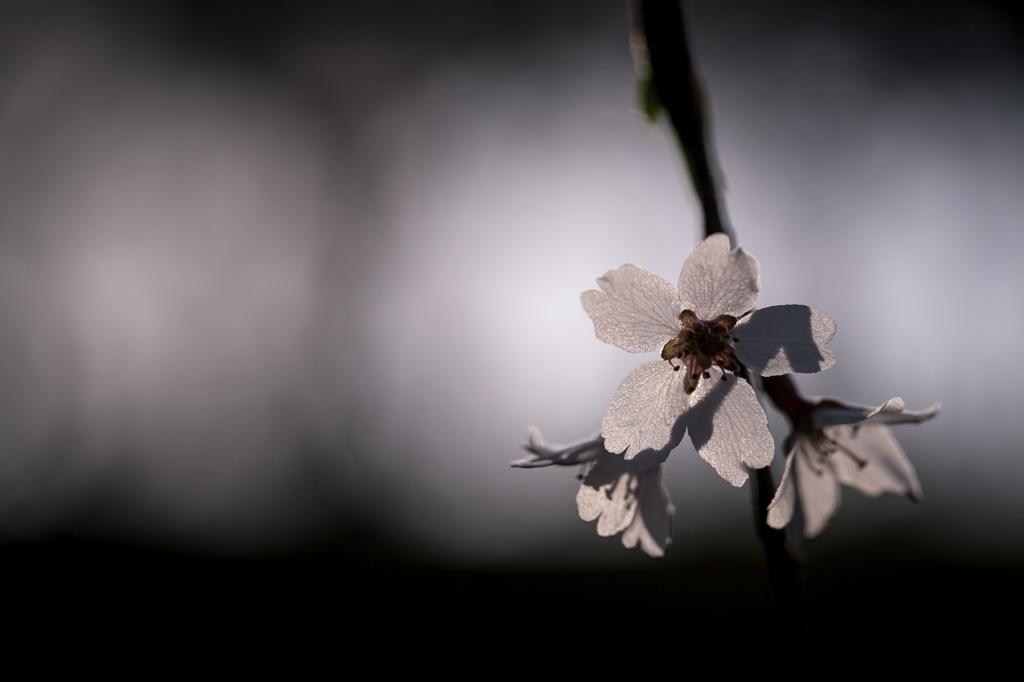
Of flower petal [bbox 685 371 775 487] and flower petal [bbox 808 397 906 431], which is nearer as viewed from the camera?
flower petal [bbox 685 371 775 487]

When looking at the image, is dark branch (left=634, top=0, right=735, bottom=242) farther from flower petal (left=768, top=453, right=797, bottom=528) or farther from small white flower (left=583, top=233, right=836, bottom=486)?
flower petal (left=768, top=453, right=797, bottom=528)

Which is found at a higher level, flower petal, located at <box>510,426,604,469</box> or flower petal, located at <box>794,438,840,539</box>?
flower petal, located at <box>510,426,604,469</box>

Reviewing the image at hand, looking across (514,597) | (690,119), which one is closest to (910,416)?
(690,119)

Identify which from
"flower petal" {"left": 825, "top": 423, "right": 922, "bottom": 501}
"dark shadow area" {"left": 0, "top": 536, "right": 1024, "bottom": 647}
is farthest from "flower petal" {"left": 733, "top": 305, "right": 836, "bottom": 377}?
"dark shadow area" {"left": 0, "top": 536, "right": 1024, "bottom": 647}

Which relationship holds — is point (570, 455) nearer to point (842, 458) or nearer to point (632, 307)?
point (632, 307)

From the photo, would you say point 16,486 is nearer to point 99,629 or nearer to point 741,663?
point 99,629

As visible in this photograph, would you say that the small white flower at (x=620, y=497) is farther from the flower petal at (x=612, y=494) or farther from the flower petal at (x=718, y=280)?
the flower petal at (x=718, y=280)

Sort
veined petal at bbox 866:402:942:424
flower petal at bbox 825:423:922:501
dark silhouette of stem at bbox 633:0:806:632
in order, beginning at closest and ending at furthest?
dark silhouette of stem at bbox 633:0:806:632
veined petal at bbox 866:402:942:424
flower petal at bbox 825:423:922:501

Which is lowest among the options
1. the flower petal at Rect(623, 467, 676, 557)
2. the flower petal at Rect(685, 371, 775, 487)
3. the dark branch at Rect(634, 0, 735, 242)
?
the flower petal at Rect(623, 467, 676, 557)

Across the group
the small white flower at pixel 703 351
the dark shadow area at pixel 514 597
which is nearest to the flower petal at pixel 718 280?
the small white flower at pixel 703 351
